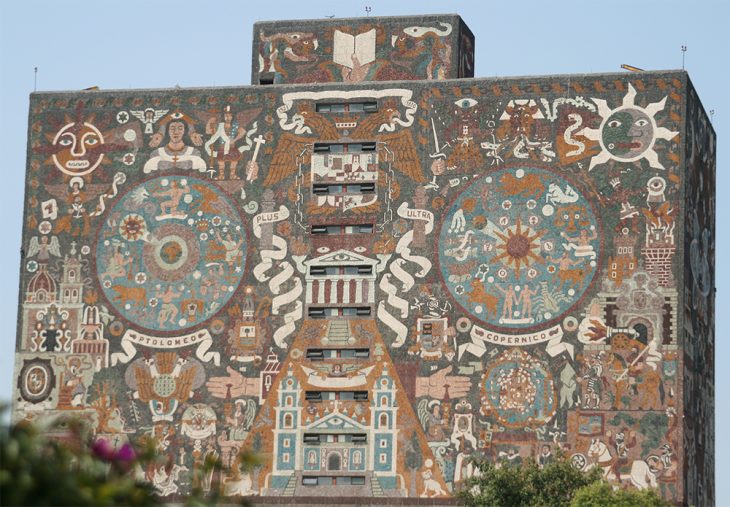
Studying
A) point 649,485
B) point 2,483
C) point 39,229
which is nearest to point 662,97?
point 649,485

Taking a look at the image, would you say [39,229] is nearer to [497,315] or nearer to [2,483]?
[497,315]

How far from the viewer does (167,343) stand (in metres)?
61.8

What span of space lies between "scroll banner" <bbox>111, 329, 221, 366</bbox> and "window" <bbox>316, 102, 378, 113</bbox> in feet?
27.7

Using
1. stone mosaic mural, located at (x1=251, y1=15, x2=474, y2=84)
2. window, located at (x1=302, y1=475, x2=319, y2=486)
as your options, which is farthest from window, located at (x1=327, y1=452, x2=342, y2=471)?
stone mosaic mural, located at (x1=251, y1=15, x2=474, y2=84)

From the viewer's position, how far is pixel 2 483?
51.4 ft

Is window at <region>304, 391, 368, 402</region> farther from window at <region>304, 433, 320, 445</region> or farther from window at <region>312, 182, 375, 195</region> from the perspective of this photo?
window at <region>312, 182, 375, 195</region>

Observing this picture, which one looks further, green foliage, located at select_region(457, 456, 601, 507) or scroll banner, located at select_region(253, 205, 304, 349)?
scroll banner, located at select_region(253, 205, 304, 349)

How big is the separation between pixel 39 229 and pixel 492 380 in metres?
16.5

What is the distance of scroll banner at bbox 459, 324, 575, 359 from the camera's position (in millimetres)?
59125

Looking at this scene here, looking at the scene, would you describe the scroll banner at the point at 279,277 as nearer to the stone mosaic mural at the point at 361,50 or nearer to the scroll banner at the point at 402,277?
the scroll banner at the point at 402,277

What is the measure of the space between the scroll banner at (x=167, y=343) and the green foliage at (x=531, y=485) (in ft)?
33.8

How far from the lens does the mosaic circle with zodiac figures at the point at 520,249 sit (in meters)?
59.6

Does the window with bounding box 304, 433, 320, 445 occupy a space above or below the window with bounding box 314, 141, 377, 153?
below

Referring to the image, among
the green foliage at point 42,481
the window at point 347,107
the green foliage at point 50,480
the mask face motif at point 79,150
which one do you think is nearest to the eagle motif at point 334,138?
the window at point 347,107
